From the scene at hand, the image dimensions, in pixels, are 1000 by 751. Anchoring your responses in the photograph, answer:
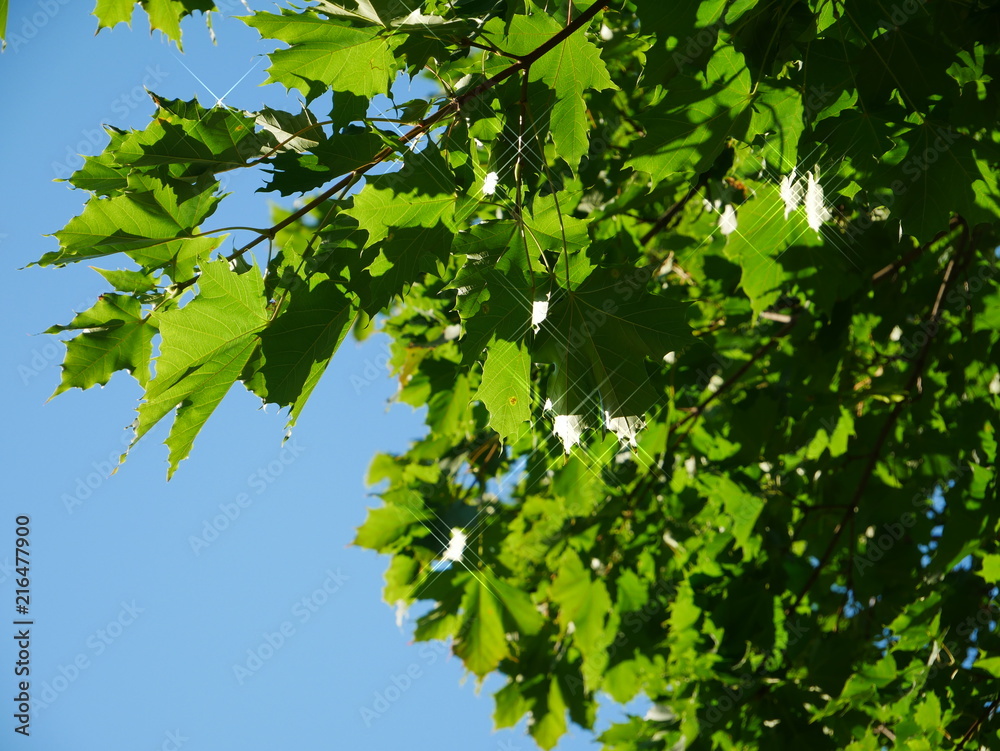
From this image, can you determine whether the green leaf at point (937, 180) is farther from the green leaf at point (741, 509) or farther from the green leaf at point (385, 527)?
the green leaf at point (385, 527)

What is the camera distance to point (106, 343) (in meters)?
1.47

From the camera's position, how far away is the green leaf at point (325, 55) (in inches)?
50.4

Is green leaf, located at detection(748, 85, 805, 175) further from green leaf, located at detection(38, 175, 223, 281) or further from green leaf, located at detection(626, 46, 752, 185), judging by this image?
green leaf, located at detection(38, 175, 223, 281)

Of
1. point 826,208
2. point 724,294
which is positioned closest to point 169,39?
point 826,208

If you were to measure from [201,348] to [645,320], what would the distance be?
828 millimetres

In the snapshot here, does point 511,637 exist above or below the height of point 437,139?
below

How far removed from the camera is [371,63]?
136cm

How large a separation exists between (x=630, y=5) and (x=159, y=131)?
91 centimetres

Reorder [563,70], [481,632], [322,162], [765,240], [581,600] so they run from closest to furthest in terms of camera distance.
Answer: [322,162] < [563,70] < [765,240] < [481,632] < [581,600]

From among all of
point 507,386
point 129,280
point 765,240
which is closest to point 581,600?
point 765,240

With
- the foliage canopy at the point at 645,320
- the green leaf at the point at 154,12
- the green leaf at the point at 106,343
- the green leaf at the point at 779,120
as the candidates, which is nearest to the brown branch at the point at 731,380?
the foliage canopy at the point at 645,320

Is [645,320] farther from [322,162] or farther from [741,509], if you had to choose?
[741,509]

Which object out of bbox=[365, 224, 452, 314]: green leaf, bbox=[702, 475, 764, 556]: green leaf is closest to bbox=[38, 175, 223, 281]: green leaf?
bbox=[365, 224, 452, 314]: green leaf

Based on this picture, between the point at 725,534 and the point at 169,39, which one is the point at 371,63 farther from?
the point at 725,534
